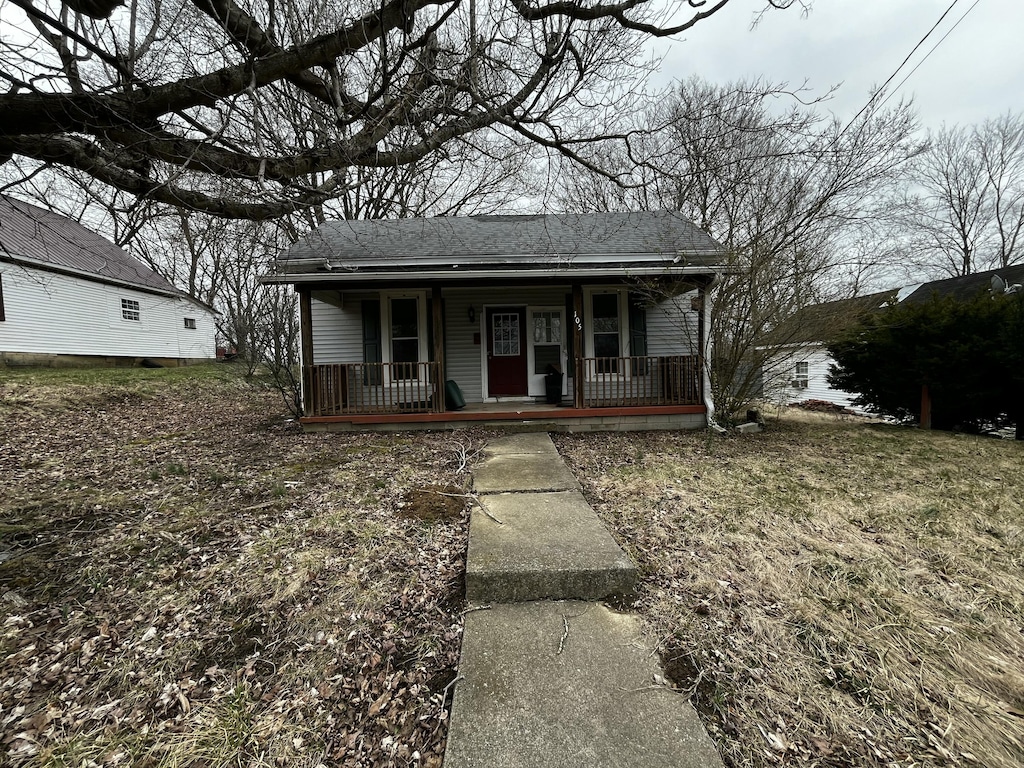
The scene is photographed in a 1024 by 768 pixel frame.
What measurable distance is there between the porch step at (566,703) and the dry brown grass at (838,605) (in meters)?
0.16

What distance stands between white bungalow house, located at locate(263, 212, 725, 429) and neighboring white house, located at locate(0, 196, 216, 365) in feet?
20.0

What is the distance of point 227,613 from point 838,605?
3.32 m

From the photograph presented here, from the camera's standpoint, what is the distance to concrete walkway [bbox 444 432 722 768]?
1.55m

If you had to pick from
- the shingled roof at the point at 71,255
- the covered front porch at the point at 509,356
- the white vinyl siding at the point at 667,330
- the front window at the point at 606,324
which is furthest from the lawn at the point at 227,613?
the shingled roof at the point at 71,255

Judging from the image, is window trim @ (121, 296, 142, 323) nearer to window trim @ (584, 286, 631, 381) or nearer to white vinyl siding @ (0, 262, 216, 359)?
white vinyl siding @ (0, 262, 216, 359)

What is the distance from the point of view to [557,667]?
193 cm

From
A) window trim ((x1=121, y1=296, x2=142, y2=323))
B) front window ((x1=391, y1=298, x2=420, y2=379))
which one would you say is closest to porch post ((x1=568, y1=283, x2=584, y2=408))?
front window ((x1=391, y1=298, x2=420, y2=379))

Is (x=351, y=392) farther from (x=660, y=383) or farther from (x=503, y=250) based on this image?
(x=660, y=383)

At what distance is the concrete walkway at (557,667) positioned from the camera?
61.1 inches

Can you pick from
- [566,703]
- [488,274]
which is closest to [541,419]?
[488,274]

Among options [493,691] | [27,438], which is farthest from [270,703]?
[27,438]

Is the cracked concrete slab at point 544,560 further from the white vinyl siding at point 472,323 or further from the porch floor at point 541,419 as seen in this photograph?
the white vinyl siding at point 472,323

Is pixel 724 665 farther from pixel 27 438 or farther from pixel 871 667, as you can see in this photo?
pixel 27 438

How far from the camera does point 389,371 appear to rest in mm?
8242
